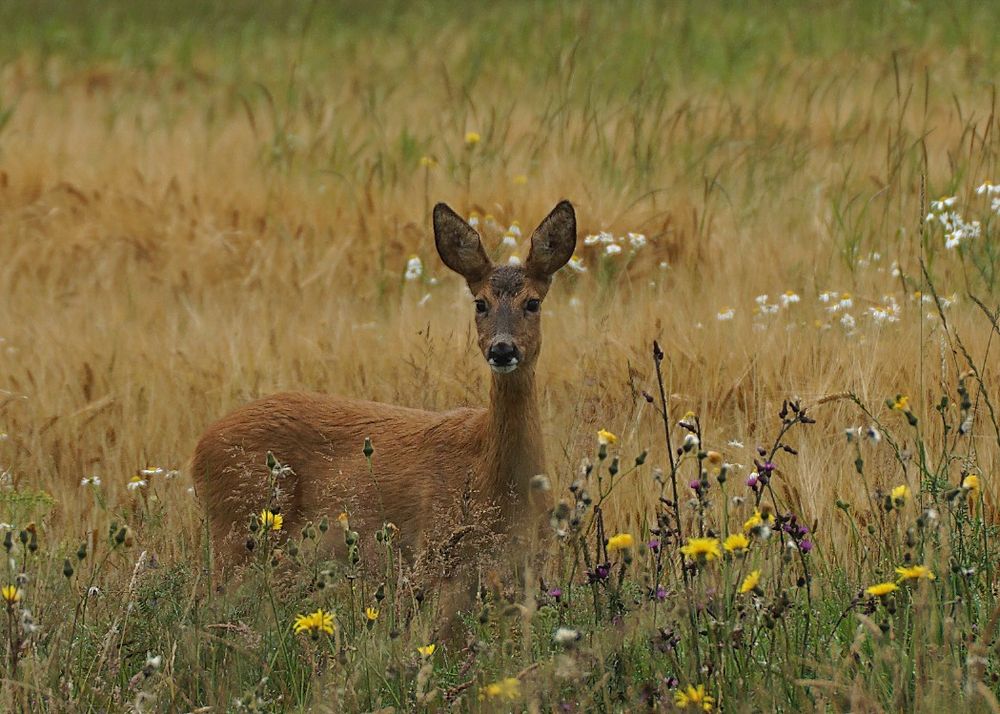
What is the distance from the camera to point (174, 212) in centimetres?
827

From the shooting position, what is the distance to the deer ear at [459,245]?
4551mm

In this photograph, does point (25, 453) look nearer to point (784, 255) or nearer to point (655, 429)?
point (655, 429)

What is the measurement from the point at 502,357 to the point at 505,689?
1.45 m

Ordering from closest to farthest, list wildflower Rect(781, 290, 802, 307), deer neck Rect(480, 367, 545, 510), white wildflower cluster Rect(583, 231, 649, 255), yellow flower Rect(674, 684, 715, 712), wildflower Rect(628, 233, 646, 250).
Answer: yellow flower Rect(674, 684, 715, 712) → deer neck Rect(480, 367, 545, 510) → wildflower Rect(781, 290, 802, 307) → white wildflower cluster Rect(583, 231, 649, 255) → wildflower Rect(628, 233, 646, 250)

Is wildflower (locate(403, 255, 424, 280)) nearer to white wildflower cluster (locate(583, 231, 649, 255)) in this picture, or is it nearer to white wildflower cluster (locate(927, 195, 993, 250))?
white wildflower cluster (locate(583, 231, 649, 255))

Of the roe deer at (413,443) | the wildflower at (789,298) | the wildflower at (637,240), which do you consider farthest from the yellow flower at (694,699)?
the wildflower at (637,240)

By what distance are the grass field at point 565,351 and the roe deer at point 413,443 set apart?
0.12 meters

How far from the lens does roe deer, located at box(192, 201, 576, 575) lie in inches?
170

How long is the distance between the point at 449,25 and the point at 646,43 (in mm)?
2767

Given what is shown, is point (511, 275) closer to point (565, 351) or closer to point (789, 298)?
point (565, 351)

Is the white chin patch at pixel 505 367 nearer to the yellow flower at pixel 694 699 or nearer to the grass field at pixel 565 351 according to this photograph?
the grass field at pixel 565 351

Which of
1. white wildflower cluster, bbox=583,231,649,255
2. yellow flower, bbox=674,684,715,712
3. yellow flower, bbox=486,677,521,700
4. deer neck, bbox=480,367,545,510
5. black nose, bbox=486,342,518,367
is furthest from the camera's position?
white wildflower cluster, bbox=583,231,649,255

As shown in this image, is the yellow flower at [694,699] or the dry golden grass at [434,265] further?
the dry golden grass at [434,265]

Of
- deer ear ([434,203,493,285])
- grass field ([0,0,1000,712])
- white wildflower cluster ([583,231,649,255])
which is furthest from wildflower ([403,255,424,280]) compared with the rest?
deer ear ([434,203,493,285])
